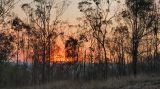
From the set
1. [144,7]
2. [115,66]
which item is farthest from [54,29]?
[115,66]

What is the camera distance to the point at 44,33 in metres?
64.8

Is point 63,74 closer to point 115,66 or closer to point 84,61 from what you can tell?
point 84,61

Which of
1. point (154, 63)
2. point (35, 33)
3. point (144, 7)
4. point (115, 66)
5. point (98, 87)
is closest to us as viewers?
point (98, 87)

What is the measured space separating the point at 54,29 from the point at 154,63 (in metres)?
26.9

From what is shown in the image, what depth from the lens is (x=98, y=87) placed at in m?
32.2

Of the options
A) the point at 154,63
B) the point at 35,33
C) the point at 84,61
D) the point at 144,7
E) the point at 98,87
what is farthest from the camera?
the point at 84,61

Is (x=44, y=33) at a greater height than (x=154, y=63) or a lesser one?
greater

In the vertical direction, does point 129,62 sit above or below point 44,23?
below

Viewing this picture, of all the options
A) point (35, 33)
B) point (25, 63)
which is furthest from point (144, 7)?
point (25, 63)

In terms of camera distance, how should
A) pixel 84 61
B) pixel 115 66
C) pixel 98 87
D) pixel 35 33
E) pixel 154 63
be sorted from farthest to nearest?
1. pixel 115 66
2. pixel 84 61
3. pixel 154 63
4. pixel 35 33
5. pixel 98 87

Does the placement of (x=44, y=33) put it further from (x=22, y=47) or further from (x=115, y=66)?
(x=115, y=66)

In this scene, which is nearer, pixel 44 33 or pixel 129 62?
pixel 44 33

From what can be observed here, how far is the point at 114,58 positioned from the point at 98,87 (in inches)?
2263

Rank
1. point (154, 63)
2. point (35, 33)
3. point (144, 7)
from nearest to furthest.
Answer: point (144, 7), point (35, 33), point (154, 63)
